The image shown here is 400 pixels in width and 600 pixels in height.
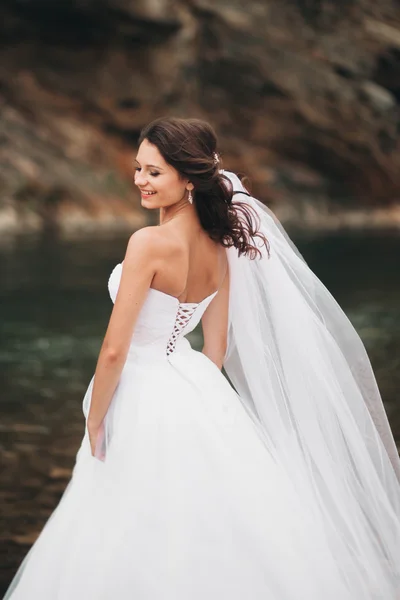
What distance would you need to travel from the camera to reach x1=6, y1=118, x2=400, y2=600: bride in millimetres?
2324

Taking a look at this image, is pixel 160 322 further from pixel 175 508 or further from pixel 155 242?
pixel 175 508

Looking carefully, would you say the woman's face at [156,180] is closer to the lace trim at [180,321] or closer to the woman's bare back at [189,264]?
the woman's bare back at [189,264]

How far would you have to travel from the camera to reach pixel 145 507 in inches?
92.0

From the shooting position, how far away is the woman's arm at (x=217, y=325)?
2703mm

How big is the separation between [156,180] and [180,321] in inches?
14.6

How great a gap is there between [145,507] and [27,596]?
41 centimetres

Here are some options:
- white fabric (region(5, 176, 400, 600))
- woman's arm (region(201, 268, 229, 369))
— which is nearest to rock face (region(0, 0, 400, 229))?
woman's arm (region(201, 268, 229, 369))

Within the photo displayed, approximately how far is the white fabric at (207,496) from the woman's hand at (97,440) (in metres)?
0.02

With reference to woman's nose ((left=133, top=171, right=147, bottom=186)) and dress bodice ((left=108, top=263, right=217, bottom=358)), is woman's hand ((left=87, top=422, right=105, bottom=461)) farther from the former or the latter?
woman's nose ((left=133, top=171, right=147, bottom=186))

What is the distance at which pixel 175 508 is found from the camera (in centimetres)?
234

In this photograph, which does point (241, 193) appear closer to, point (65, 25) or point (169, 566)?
point (169, 566)

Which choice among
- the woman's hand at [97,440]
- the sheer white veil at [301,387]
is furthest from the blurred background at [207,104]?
the woman's hand at [97,440]

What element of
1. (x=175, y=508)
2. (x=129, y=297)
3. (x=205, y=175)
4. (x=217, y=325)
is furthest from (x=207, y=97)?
(x=175, y=508)

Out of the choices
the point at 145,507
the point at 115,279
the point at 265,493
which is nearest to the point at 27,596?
the point at 145,507
